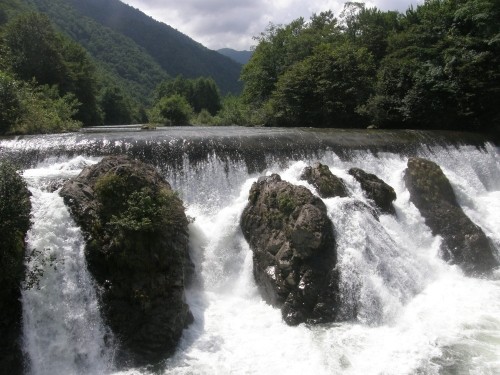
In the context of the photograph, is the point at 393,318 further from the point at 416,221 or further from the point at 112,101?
the point at 112,101

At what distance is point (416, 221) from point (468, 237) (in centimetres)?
163

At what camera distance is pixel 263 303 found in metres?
11.3

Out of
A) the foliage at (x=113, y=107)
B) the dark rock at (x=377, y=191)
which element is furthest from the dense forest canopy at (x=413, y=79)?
the foliage at (x=113, y=107)

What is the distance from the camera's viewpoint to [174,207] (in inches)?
416

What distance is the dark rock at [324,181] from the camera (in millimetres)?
13352


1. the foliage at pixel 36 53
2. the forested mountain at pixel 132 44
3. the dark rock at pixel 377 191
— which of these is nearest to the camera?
the dark rock at pixel 377 191

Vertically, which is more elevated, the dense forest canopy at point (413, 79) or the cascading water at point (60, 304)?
the dense forest canopy at point (413, 79)

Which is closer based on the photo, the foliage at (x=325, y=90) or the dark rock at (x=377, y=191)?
the dark rock at (x=377, y=191)

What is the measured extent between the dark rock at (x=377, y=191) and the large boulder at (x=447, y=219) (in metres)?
1.18

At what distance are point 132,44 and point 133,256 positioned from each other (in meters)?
124

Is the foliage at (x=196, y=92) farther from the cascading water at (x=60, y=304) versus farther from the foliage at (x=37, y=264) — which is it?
the foliage at (x=37, y=264)

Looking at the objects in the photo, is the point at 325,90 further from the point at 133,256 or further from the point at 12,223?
the point at 12,223

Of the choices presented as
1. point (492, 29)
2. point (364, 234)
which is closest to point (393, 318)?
point (364, 234)

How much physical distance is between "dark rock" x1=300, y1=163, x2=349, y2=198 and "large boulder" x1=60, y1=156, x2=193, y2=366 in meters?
5.11
